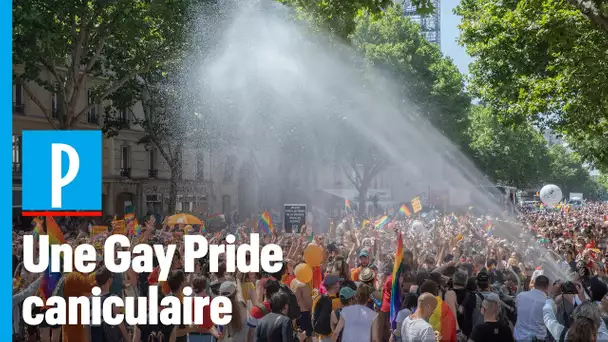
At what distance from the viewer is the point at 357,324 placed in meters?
8.32

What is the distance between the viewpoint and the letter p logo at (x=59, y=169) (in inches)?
986

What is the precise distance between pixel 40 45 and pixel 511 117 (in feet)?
47.5

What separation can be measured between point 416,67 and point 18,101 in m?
22.2

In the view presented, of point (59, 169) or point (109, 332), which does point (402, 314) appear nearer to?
point (109, 332)

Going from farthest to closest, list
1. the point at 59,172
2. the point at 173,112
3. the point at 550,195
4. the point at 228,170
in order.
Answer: the point at 228,170 → the point at 550,195 → the point at 173,112 → the point at 59,172

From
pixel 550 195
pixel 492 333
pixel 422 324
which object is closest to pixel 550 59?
pixel 492 333

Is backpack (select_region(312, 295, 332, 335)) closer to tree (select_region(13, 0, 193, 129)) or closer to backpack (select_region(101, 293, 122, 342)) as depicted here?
backpack (select_region(101, 293, 122, 342))

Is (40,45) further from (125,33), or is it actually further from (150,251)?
(150,251)

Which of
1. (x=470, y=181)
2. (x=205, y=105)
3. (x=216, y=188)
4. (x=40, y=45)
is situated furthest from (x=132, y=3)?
(x=470, y=181)

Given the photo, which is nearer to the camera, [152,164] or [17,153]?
[17,153]

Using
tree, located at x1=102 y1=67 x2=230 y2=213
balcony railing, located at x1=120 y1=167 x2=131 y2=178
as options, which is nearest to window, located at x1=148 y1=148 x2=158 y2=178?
balcony railing, located at x1=120 y1=167 x2=131 y2=178

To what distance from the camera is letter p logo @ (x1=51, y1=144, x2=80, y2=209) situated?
25047 millimetres

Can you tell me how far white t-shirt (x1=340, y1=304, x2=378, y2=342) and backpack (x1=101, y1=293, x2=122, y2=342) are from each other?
2.22 meters

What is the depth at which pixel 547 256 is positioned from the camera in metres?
16.4
